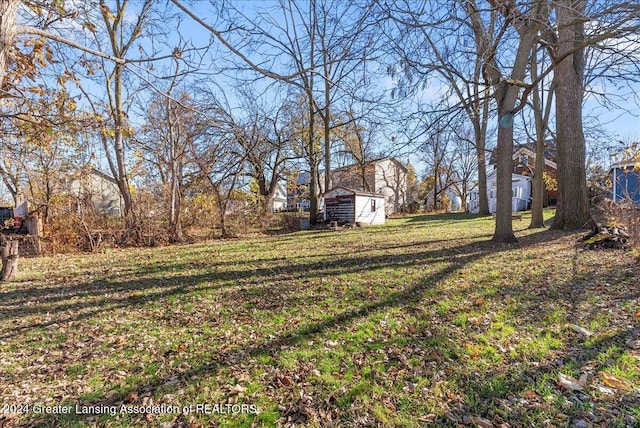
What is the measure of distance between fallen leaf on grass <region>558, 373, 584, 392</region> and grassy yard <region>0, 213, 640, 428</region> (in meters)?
0.01

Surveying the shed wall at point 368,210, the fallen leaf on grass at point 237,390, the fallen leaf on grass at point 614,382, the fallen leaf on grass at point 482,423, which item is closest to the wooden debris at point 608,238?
the fallen leaf on grass at point 614,382

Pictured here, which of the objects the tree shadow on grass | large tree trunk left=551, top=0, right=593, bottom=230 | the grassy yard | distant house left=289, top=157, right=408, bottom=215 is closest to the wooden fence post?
the grassy yard

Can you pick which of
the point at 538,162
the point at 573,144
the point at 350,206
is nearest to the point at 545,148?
the point at 538,162

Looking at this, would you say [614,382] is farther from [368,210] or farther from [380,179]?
[380,179]

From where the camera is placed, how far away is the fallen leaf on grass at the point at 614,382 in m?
2.28

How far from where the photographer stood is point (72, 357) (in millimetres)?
3096

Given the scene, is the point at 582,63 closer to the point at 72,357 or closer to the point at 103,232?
the point at 72,357

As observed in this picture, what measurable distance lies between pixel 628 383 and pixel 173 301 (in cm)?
508

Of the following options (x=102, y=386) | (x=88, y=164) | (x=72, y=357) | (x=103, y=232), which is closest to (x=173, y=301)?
(x=72, y=357)

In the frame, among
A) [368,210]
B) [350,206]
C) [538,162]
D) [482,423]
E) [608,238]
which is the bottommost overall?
[482,423]

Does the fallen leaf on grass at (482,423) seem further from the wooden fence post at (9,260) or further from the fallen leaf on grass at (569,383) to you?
the wooden fence post at (9,260)

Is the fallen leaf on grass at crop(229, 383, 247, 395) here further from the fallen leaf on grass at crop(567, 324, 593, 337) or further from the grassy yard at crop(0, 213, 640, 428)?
the fallen leaf on grass at crop(567, 324, 593, 337)

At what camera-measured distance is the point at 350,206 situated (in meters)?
18.8

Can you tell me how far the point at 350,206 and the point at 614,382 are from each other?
54.2 feet
